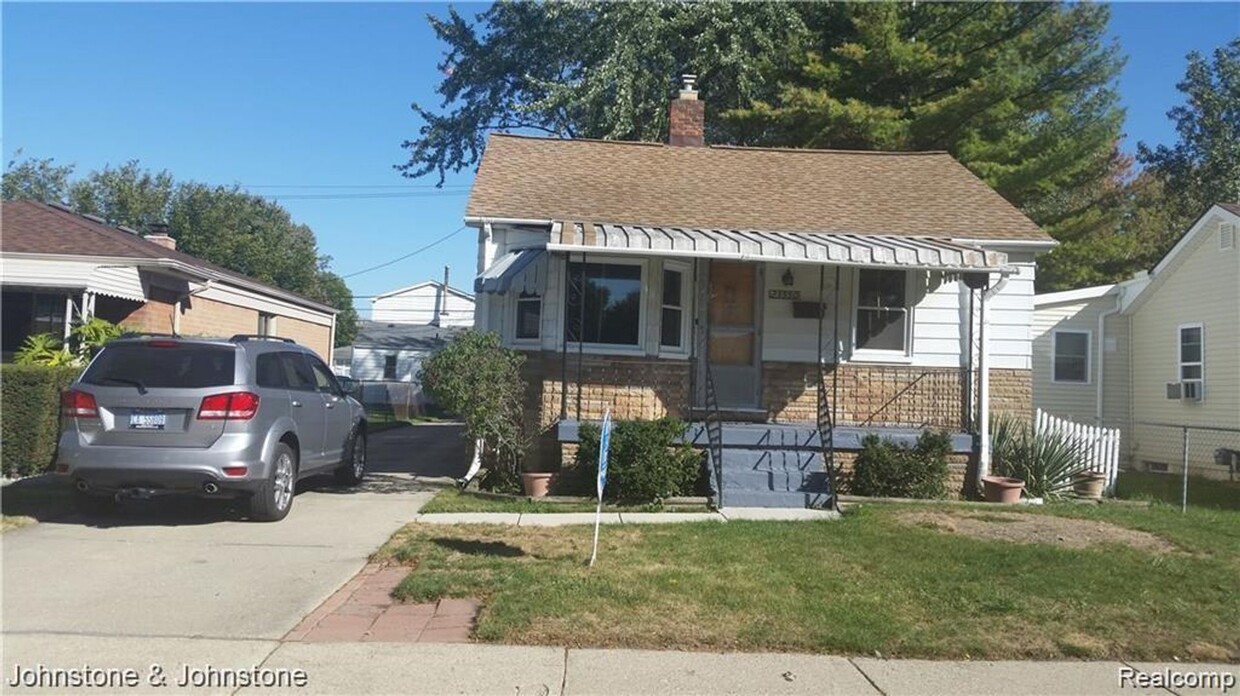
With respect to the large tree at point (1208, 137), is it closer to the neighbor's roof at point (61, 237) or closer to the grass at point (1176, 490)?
the grass at point (1176, 490)

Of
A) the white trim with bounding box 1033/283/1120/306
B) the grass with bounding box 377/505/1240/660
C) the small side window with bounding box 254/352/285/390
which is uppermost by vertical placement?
the white trim with bounding box 1033/283/1120/306

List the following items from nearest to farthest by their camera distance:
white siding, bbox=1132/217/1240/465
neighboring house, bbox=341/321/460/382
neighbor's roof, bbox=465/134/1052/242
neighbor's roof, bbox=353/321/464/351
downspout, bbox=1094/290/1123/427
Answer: neighbor's roof, bbox=465/134/1052/242 < white siding, bbox=1132/217/1240/465 < downspout, bbox=1094/290/1123/427 < neighboring house, bbox=341/321/460/382 < neighbor's roof, bbox=353/321/464/351

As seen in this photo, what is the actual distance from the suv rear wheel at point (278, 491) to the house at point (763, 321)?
3.22 metres

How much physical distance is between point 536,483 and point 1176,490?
961 cm

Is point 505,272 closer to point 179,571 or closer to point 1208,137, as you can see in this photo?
point 179,571

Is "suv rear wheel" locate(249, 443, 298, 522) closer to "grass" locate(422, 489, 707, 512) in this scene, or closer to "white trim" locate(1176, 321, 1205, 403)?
"grass" locate(422, 489, 707, 512)

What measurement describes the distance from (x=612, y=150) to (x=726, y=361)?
196 inches

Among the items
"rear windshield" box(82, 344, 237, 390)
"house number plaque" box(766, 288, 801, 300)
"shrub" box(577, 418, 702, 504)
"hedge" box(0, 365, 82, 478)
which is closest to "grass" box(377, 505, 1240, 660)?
"shrub" box(577, 418, 702, 504)

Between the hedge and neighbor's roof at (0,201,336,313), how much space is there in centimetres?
589

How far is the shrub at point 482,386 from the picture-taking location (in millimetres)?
10086

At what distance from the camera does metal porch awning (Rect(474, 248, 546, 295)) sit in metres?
10.8

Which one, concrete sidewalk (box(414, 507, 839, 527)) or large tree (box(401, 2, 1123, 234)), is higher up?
large tree (box(401, 2, 1123, 234))

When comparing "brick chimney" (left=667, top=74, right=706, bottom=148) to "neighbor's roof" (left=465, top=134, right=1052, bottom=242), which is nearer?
"neighbor's roof" (left=465, top=134, right=1052, bottom=242)

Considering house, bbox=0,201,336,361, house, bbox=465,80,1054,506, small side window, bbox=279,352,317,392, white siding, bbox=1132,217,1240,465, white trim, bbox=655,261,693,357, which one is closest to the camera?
small side window, bbox=279,352,317,392
